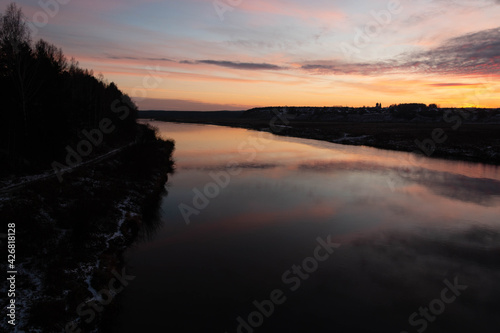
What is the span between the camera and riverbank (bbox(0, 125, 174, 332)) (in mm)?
9938

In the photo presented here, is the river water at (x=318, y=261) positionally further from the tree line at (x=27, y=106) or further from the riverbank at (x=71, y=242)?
the tree line at (x=27, y=106)

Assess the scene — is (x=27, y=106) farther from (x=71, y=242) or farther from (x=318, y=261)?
(x=318, y=261)

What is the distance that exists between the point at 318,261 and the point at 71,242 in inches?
464

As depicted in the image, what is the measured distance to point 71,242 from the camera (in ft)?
46.3

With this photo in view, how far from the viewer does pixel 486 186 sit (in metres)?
30.0

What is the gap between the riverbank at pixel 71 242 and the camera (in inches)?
391

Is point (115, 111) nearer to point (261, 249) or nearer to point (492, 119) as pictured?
point (261, 249)

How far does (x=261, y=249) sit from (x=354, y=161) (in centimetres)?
3247

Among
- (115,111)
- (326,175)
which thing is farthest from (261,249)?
(115,111)

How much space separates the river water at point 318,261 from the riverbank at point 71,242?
1123 mm

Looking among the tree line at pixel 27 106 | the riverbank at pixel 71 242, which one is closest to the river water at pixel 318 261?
the riverbank at pixel 71 242

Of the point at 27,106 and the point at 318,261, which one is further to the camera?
the point at 27,106

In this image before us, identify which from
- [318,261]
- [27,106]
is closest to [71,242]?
[318,261]

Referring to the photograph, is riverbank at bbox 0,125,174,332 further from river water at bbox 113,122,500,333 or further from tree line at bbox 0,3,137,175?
tree line at bbox 0,3,137,175
